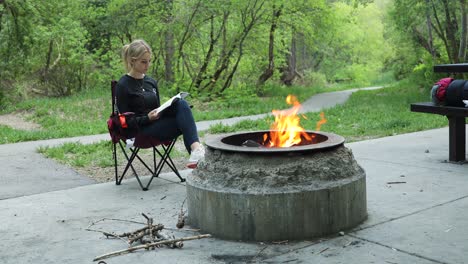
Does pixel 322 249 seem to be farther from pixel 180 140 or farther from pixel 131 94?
pixel 180 140

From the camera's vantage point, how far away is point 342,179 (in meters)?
4.07

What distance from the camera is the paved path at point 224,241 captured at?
11.7 ft

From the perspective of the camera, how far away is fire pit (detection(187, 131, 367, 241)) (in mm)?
3852

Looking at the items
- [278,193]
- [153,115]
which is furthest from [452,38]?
[278,193]

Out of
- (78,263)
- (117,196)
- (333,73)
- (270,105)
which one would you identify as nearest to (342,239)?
(78,263)

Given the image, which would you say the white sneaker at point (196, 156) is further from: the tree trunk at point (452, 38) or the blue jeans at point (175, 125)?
the tree trunk at point (452, 38)

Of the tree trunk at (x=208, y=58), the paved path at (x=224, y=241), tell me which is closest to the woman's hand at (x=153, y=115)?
the paved path at (x=224, y=241)

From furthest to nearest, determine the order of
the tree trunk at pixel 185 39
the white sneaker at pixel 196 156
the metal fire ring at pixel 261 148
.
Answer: the tree trunk at pixel 185 39 → the white sneaker at pixel 196 156 → the metal fire ring at pixel 261 148

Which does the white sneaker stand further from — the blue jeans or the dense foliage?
the dense foliage

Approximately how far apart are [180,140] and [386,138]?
11.2 ft

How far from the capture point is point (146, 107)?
578cm

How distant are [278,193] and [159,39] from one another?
1549cm

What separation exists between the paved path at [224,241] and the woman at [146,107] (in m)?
0.57

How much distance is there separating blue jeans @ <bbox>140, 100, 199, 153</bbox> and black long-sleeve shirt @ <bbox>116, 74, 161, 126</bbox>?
11cm
